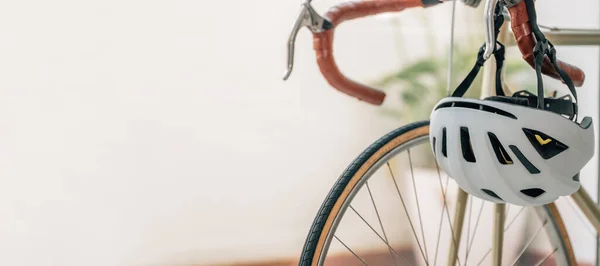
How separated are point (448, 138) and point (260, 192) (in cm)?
91

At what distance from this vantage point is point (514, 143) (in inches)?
20.8

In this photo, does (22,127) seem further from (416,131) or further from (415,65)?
(415,65)

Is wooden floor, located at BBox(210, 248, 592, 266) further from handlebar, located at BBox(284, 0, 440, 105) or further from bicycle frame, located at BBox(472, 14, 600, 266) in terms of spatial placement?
handlebar, located at BBox(284, 0, 440, 105)

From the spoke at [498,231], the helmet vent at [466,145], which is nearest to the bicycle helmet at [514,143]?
the helmet vent at [466,145]

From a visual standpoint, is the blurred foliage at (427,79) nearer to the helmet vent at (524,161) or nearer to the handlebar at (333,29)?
the handlebar at (333,29)

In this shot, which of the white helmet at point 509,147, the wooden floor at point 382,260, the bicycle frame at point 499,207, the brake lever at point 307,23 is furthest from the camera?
the wooden floor at point 382,260

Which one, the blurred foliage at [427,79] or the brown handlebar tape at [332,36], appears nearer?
the brown handlebar tape at [332,36]

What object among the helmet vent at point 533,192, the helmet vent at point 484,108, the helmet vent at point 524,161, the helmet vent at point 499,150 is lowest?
the helmet vent at point 533,192

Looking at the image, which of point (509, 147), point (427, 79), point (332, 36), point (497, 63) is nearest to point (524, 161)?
point (509, 147)

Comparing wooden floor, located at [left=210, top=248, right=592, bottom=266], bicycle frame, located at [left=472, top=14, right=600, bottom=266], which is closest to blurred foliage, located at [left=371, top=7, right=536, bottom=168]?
wooden floor, located at [left=210, top=248, right=592, bottom=266]

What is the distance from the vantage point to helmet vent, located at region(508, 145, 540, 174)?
1.74ft

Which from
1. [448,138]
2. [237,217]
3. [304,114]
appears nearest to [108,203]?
[237,217]

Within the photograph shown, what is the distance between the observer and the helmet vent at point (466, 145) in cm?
54

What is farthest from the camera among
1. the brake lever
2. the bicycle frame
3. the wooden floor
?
the wooden floor
